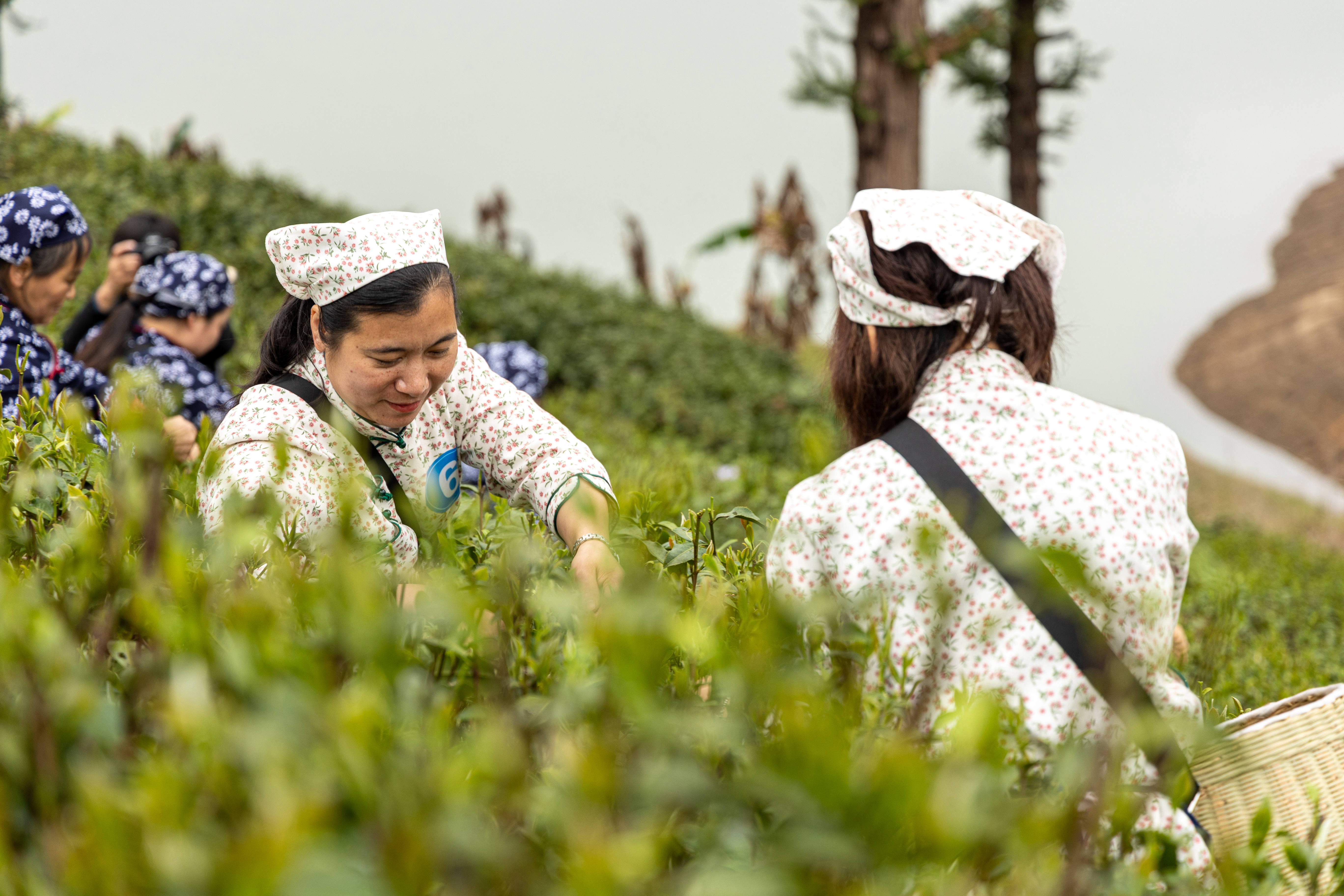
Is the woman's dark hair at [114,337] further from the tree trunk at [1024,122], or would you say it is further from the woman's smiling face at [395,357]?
the tree trunk at [1024,122]

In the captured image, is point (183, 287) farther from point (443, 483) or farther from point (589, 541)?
point (589, 541)

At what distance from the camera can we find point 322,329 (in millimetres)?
2322

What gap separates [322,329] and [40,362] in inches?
63.2

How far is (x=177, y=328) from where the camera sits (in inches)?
164

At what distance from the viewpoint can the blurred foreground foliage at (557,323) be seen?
8508mm

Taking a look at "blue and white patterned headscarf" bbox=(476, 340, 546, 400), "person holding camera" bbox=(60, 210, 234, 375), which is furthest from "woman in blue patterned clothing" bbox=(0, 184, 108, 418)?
"blue and white patterned headscarf" bbox=(476, 340, 546, 400)

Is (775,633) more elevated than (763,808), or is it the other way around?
(775,633)

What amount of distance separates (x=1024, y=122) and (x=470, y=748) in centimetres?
1137

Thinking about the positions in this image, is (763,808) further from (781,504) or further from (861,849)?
(781,504)

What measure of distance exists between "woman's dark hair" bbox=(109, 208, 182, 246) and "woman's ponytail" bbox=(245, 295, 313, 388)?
2.74 metres

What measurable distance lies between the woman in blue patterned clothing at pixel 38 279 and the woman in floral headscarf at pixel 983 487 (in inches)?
98.6

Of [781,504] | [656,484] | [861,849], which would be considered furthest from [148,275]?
[861,849]

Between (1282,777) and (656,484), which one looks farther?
(656,484)

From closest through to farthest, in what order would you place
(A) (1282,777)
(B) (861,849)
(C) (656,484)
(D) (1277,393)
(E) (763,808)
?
1. (B) (861,849)
2. (E) (763,808)
3. (A) (1282,777)
4. (C) (656,484)
5. (D) (1277,393)
